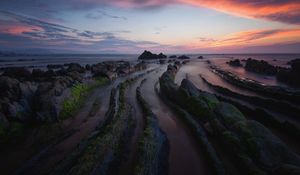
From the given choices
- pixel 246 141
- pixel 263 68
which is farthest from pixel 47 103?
pixel 263 68

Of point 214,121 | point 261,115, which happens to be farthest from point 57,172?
point 261,115

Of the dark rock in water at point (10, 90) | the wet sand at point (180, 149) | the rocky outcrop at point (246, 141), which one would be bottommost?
the wet sand at point (180, 149)

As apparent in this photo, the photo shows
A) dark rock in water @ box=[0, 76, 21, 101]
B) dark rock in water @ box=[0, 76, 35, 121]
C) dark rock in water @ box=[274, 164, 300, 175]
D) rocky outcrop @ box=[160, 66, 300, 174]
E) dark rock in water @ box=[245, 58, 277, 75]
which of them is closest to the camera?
dark rock in water @ box=[274, 164, 300, 175]

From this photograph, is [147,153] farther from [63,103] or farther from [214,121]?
[63,103]

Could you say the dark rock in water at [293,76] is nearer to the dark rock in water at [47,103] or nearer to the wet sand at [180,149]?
the wet sand at [180,149]

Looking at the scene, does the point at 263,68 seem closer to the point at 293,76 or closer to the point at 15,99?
the point at 293,76

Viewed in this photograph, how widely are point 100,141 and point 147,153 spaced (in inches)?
103

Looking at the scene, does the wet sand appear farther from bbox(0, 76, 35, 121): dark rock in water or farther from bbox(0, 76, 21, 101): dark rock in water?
bbox(0, 76, 21, 101): dark rock in water

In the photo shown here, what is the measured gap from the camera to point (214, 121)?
1339 centimetres

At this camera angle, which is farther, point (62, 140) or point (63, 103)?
point (63, 103)

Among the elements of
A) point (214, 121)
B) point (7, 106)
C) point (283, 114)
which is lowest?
point (283, 114)

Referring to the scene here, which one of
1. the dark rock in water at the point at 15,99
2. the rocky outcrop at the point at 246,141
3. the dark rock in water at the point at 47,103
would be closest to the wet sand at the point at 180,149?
the rocky outcrop at the point at 246,141

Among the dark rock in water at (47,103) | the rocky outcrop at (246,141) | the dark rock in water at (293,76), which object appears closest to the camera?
the rocky outcrop at (246,141)

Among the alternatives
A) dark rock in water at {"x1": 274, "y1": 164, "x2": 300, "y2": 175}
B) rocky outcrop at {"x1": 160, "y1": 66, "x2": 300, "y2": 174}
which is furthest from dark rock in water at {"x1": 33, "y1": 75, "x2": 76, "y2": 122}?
dark rock in water at {"x1": 274, "y1": 164, "x2": 300, "y2": 175}
